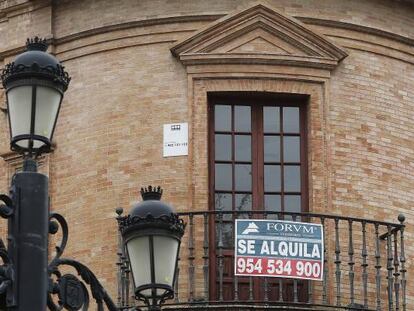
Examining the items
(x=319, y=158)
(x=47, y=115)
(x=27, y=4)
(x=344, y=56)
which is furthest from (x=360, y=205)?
(x=47, y=115)

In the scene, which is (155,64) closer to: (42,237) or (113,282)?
(113,282)

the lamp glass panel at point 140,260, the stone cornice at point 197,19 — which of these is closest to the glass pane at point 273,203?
the stone cornice at point 197,19

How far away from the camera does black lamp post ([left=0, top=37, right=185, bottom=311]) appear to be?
1159 centimetres

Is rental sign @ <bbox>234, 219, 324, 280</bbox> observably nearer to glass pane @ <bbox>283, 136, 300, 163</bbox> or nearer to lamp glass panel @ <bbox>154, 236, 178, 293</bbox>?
glass pane @ <bbox>283, 136, 300, 163</bbox>

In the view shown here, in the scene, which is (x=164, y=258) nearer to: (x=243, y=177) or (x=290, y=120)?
(x=243, y=177)

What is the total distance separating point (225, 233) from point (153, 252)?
8948mm

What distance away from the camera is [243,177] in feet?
70.9

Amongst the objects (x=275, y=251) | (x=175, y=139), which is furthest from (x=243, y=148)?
(x=275, y=251)

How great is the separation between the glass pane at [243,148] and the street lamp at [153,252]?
30.8ft

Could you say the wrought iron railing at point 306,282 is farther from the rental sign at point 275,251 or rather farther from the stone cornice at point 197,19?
the stone cornice at point 197,19

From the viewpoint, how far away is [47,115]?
470 inches

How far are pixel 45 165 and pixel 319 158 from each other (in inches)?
165

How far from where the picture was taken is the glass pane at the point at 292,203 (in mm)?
21516

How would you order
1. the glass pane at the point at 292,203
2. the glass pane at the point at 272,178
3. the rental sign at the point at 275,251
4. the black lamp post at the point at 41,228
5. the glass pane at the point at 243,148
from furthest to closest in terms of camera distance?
the glass pane at the point at 243,148 → the glass pane at the point at 272,178 → the glass pane at the point at 292,203 → the rental sign at the point at 275,251 → the black lamp post at the point at 41,228
